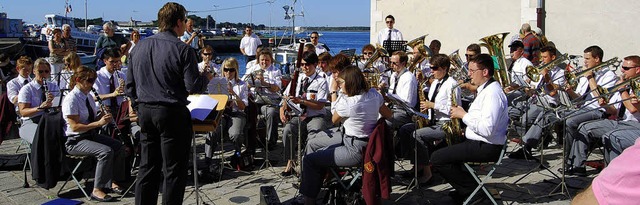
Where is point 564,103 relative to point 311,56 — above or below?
below

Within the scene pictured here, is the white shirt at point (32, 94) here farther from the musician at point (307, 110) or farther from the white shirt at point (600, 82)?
the white shirt at point (600, 82)

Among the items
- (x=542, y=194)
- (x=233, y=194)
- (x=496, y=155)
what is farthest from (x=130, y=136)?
(x=542, y=194)

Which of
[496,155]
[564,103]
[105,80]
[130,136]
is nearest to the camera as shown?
[496,155]

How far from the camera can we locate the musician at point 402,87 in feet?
20.5

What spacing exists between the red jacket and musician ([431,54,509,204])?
804 millimetres

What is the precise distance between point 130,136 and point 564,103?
4955 millimetres

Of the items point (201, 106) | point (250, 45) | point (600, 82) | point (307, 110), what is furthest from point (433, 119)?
point (250, 45)

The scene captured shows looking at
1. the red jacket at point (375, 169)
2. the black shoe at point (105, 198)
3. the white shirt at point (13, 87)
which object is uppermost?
the white shirt at point (13, 87)

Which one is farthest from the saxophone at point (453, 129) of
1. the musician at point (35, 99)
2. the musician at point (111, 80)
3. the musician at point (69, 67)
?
the musician at point (69, 67)

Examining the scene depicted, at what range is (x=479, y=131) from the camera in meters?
4.72

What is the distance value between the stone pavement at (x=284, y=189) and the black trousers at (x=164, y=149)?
0.90 m

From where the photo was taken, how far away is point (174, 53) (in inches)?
167

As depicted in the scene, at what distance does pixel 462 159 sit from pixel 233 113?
10.2 ft

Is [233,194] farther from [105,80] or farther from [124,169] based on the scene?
[105,80]
